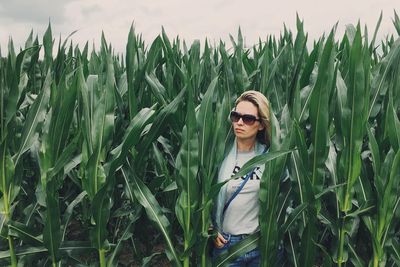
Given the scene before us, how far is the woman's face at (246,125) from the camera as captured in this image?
2305 millimetres

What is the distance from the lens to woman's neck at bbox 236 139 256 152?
2.39 m

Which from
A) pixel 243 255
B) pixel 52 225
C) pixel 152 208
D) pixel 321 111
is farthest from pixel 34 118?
pixel 321 111

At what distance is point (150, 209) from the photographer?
7.78ft

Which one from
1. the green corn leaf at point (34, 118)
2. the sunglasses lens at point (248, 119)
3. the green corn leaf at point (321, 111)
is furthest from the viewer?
the green corn leaf at point (34, 118)

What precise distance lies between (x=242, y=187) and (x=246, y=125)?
0.98 feet

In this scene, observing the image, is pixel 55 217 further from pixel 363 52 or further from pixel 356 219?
pixel 363 52

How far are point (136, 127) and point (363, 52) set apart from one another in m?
1.14

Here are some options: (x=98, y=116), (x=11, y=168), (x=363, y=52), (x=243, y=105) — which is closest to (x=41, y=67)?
(x=11, y=168)

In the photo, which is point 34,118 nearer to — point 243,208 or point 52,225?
point 52,225

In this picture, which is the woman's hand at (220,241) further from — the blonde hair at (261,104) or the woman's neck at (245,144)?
the blonde hair at (261,104)

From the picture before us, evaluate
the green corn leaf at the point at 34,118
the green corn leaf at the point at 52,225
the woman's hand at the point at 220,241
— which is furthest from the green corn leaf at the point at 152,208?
the green corn leaf at the point at 34,118

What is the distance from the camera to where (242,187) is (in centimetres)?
230

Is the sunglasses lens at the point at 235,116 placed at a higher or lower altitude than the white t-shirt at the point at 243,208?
higher

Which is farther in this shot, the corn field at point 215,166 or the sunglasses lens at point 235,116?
the sunglasses lens at point 235,116
